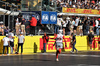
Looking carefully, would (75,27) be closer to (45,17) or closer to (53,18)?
(53,18)

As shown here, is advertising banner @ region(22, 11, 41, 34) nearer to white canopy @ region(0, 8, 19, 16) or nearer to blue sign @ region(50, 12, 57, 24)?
white canopy @ region(0, 8, 19, 16)

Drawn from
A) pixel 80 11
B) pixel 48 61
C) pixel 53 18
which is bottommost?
pixel 48 61

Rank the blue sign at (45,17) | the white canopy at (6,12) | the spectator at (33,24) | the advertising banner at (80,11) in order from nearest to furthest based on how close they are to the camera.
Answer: the white canopy at (6,12) < the spectator at (33,24) < the blue sign at (45,17) < the advertising banner at (80,11)

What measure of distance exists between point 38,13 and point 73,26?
4892 millimetres

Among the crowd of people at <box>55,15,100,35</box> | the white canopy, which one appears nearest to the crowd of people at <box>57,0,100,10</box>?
the crowd of people at <box>55,15,100,35</box>

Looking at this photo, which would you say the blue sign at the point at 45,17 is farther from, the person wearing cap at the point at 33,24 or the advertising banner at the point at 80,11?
the advertising banner at the point at 80,11

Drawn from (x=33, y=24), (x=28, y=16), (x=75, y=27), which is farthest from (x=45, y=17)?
(x=75, y=27)

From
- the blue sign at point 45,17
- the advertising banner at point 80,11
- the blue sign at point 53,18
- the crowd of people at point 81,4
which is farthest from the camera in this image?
the crowd of people at point 81,4

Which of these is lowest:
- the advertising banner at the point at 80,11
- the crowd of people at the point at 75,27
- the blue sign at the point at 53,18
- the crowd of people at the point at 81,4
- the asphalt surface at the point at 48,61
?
the asphalt surface at the point at 48,61

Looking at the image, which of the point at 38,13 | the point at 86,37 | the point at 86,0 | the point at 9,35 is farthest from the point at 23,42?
the point at 86,0

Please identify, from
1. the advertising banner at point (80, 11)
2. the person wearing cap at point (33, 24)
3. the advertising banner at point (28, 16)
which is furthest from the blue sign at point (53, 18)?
the advertising banner at point (80, 11)

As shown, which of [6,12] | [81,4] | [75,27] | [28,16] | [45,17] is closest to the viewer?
[6,12]

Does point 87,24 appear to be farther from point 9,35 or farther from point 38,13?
point 9,35

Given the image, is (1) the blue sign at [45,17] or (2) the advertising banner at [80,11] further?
(2) the advertising banner at [80,11]
